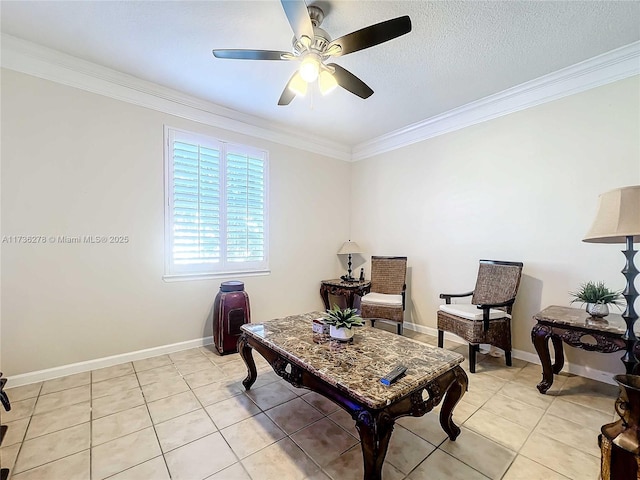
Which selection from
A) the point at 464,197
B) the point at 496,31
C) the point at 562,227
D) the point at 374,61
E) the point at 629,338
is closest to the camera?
the point at 629,338

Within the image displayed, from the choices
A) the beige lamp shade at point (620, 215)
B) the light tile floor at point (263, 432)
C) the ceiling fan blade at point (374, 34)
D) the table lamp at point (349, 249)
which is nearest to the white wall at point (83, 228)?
the light tile floor at point (263, 432)

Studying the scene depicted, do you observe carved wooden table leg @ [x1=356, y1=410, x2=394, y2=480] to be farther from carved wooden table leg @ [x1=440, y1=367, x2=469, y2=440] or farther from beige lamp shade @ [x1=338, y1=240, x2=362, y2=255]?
beige lamp shade @ [x1=338, y1=240, x2=362, y2=255]

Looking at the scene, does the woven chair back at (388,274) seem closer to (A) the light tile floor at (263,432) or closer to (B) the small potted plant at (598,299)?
(A) the light tile floor at (263,432)

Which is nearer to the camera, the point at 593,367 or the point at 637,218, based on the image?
the point at 637,218

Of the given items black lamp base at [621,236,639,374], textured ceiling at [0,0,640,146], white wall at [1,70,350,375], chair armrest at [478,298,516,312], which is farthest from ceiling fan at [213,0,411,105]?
chair armrest at [478,298,516,312]

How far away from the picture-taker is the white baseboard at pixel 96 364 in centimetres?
235

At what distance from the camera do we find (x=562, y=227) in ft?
8.80

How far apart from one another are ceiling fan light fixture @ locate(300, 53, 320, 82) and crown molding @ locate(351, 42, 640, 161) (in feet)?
7.14

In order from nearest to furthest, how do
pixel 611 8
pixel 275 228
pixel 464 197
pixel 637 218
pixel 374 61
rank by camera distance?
1. pixel 637 218
2. pixel 611 8
3. pixel 374 61
4. pixel 464 197
5. pixel 275 228

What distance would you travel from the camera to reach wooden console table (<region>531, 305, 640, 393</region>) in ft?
6.37

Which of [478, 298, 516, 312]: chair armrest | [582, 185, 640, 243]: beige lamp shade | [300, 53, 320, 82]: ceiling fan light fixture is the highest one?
[300, 53, 320, 82]: ceiling fan light fixture

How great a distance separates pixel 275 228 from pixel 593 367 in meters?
3.59

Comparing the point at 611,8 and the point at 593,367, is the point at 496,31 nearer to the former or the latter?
the point at 611,8

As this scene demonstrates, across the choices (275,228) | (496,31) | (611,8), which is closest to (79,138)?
(275,228)
